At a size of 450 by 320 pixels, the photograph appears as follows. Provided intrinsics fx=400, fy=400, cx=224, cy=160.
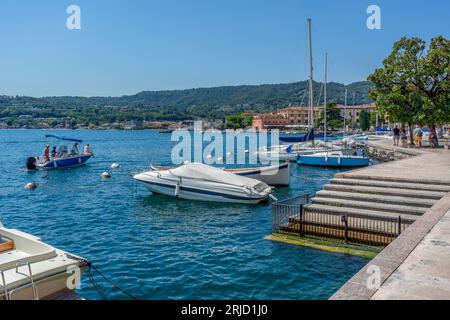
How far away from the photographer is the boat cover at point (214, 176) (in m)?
21.4

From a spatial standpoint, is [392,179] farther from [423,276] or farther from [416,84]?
[416,84]

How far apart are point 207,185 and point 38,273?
49.5 ft

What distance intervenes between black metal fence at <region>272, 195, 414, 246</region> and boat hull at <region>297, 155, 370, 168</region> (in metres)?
23.3

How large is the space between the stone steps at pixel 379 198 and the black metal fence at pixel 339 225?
140 cm

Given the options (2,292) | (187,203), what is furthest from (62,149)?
(2,292)

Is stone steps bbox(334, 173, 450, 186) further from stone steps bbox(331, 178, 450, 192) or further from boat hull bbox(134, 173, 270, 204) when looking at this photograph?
boat hull bbox(134, 173, 270, 204)

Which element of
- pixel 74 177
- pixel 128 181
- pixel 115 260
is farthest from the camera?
pixel 74 177

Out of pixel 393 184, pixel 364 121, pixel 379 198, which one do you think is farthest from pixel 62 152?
pixel 364 121

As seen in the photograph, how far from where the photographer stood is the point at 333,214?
12.7 metres

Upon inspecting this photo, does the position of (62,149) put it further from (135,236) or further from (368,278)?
(368,278)

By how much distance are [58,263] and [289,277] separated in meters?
6.01

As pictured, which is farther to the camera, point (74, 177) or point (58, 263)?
point (74, 177)

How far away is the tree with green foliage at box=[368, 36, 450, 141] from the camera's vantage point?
102 ft

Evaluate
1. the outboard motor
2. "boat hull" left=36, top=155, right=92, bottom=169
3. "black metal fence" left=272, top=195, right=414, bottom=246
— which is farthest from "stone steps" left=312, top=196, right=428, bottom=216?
the outboard motor
